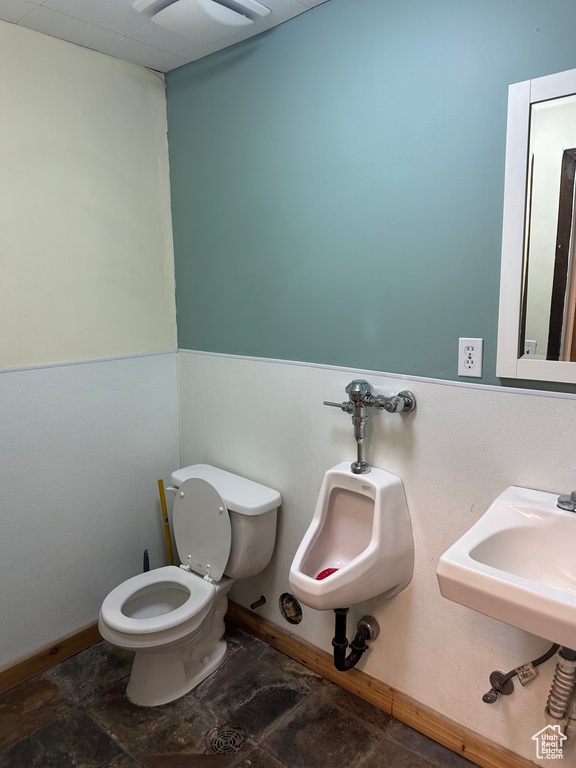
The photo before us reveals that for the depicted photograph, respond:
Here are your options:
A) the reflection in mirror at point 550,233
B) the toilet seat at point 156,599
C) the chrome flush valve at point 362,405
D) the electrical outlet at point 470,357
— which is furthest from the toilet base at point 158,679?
the reflection in mirror at point 550,233

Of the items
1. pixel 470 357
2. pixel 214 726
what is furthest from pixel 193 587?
pixel 470 357

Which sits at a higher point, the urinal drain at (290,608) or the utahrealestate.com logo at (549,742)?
the urinal drain at (290,608)

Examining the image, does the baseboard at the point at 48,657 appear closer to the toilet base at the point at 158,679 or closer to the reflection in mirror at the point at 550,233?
the toilet base at the point at 158,679

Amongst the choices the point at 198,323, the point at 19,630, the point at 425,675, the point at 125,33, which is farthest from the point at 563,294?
the point at 19,630

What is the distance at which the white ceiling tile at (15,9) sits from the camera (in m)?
1.65

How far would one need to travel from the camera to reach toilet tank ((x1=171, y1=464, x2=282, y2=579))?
6.43ft

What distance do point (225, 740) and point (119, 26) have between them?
7.52 ft

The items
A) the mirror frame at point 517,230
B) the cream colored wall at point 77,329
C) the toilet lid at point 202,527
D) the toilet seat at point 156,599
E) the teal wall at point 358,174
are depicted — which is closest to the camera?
the mirror frame at point 517,230

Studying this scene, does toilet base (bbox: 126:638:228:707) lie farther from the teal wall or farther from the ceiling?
the ceiling

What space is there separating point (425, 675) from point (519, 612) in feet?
2.59

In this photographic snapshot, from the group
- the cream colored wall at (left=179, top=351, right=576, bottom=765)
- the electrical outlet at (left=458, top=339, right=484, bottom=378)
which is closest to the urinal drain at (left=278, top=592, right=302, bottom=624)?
the cream colored wall at (left=179, top=351, right=576, bottom=765)

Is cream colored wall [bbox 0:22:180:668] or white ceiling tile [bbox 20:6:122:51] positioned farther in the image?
cream colored wall [bbox 0:22:180:668]

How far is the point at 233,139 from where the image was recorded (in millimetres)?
2002

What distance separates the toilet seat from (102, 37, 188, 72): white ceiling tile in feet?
6.23
